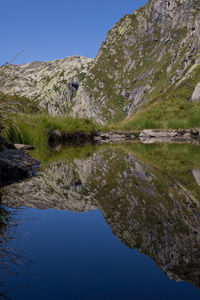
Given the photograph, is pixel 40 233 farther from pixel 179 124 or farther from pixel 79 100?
pixel 79 100

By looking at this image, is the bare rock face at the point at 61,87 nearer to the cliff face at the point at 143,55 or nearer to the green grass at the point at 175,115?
the cliff face at the point at 143,55

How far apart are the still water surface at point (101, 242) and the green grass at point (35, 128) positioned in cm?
330

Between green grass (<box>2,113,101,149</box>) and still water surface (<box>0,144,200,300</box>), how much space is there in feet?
10.8

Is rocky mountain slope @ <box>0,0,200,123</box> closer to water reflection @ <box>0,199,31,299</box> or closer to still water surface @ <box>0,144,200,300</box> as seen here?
still water surface @ <box>0,144,200,300</box>

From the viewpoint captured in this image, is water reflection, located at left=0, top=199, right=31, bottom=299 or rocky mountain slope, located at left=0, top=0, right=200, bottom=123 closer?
water reflection, located at left=0, top=199, right=31, bottom=299

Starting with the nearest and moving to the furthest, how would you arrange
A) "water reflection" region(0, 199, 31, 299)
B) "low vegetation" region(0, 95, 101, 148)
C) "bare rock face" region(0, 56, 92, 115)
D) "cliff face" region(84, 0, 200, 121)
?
"water reflection" region(0, 199, 31, 299) < "low vegetation" region(0, 95, 101, 148) < "cliff face" region(84, 0, 200, 121) < "bare rock face" region(0, 56, 92, 115)

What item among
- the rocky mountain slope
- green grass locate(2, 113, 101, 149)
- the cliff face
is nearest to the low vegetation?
green grass locate(2, 113, 101, 149)

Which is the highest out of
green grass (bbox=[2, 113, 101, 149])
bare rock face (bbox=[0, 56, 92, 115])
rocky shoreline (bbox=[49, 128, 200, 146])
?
bare rock face (bbox=[0, 56, 92, 115])

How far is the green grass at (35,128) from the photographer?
Answer: 9.92 m

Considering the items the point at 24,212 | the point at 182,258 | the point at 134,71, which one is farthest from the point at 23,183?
the point at 134,71

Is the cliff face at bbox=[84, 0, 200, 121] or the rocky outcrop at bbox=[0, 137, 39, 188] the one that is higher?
the cliff face at bbox=[84, 0, 200, 121]

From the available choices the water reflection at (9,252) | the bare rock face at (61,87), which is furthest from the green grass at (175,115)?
the bare rock face at (61,87)

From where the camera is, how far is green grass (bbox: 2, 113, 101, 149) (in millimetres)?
9922

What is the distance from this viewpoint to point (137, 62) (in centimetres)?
11825
